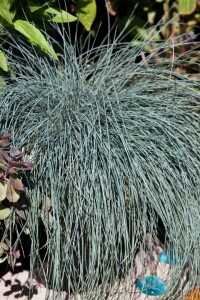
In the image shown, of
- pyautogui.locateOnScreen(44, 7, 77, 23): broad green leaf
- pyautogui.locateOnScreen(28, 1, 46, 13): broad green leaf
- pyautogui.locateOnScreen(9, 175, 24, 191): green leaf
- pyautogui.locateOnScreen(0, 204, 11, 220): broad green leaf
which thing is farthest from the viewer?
pyautogui.locateOnScreen(44, 7, 77, 23): broad green leaf

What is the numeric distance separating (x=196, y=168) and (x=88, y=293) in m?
0.76

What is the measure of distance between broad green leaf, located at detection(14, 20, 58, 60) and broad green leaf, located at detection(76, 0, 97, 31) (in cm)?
69

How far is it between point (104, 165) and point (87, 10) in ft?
4.45

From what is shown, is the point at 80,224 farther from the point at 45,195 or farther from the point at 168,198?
the point at 168,198

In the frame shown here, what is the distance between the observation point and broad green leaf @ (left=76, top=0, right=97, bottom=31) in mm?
3430

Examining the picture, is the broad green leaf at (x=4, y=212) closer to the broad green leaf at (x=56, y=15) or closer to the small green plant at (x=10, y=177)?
the small green plant at (x=10, y=177)

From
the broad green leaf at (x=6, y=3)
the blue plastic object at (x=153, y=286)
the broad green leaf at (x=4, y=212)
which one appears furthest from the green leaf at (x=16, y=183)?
the broad green leaf at (x=6, y=3)

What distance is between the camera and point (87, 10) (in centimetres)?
348

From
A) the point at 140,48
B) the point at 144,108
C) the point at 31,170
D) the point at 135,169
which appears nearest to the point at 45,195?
the point at 31,170

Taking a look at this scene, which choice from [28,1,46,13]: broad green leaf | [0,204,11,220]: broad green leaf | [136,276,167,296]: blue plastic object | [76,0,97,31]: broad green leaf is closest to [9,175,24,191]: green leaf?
[0,204,11,220]: broad green leaf

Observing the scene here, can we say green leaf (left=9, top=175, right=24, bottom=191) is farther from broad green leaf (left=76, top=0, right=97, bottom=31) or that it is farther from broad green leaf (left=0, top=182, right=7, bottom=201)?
broad green leaf (left=76, top=0, right=97, bottom=31)

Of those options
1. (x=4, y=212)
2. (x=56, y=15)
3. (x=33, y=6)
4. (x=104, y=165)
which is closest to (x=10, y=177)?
(x=4, y=212)

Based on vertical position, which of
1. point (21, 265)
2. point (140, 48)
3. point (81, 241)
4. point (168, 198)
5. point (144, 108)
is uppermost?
point (140, 48)

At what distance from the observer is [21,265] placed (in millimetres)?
2852
